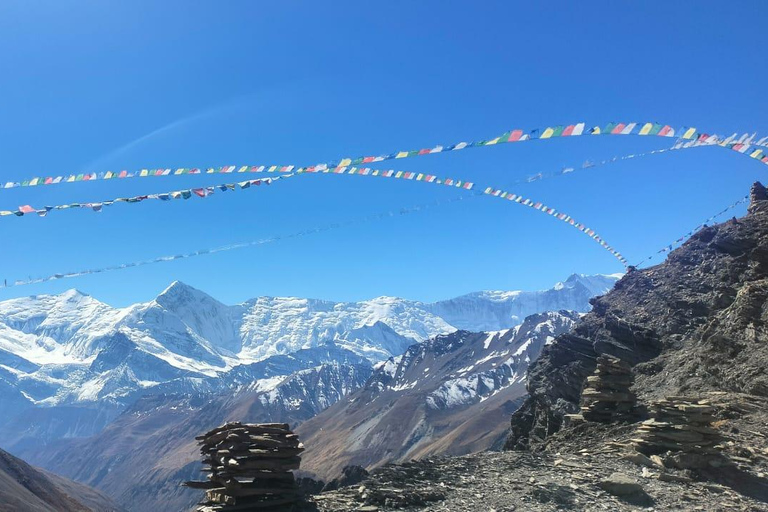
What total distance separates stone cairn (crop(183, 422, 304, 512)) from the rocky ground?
37.4 inches

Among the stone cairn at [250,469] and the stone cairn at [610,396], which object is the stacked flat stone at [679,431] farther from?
the stone cairn at [250,469]

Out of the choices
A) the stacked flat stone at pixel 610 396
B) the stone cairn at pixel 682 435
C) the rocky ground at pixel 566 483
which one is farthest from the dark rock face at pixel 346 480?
the stacked flat stone at pixel 610 396

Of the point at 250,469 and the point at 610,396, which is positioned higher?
the point at 250,469

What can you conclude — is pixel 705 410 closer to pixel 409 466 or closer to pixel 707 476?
pixel 707 476

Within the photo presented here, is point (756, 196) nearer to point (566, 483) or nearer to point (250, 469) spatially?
point (566, 483)

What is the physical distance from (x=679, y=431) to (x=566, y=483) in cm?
503

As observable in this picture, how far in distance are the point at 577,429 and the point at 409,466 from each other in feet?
31.5

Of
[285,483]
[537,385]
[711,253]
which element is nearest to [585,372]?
[537,385]

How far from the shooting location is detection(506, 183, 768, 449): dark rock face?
29000mm

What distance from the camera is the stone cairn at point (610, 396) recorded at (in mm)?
23141

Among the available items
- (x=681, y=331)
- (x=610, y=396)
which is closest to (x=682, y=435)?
(x=610, y=396)

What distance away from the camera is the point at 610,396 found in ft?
76.3

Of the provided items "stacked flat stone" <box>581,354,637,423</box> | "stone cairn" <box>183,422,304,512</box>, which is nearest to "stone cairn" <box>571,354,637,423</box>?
"stacked flat stone" <box>581,354,637,423</box>

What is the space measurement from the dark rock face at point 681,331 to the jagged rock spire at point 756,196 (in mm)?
124
